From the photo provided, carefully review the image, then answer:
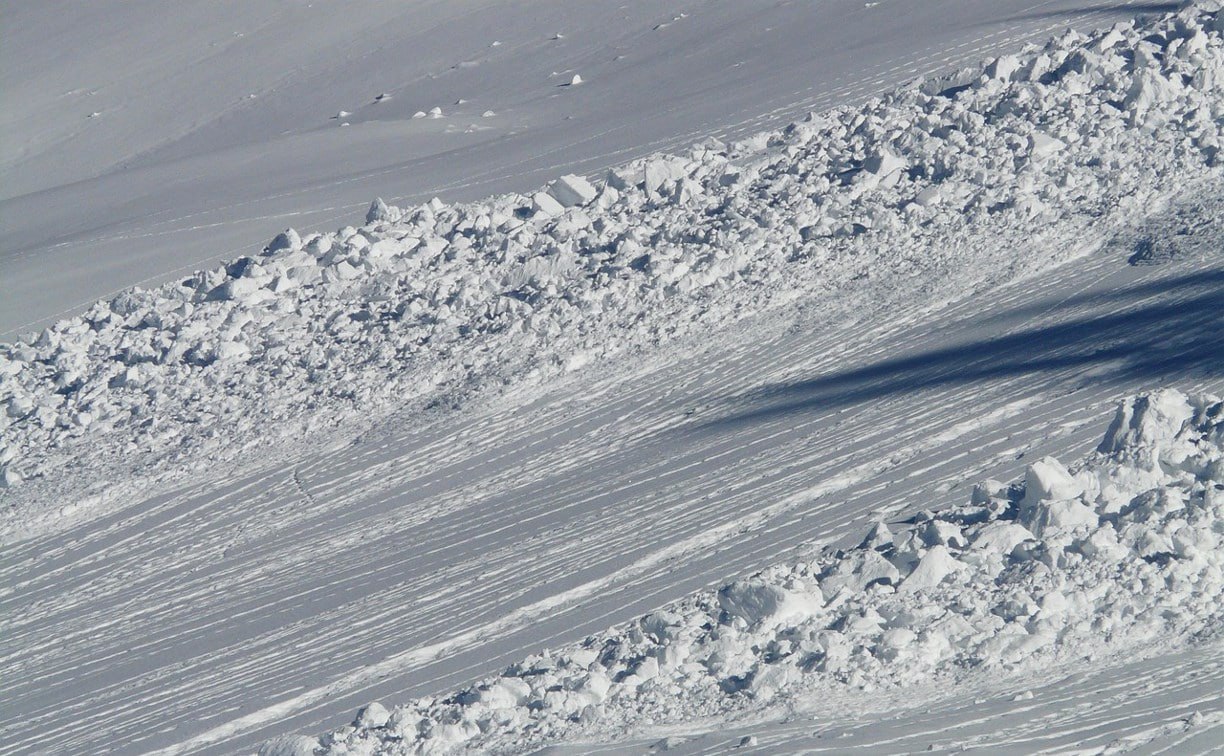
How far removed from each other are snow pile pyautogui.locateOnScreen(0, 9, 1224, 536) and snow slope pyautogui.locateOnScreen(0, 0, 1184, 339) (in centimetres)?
83

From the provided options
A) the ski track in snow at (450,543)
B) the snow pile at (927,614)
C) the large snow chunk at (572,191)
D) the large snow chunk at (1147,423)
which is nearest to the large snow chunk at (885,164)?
the ski track in snow at (450,543)

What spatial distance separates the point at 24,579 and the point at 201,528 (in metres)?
0.77

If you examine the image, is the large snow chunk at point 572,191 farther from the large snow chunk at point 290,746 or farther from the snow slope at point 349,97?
the large snow chunk at point 290,746

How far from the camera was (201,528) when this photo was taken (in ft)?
20.9

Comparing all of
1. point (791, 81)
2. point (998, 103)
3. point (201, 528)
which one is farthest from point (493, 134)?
point (201, 528)

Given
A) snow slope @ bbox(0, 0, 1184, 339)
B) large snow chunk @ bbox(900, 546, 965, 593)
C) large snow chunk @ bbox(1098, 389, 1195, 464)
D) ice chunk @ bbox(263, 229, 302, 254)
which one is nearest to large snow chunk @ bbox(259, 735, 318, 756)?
large snow chunk @ bbox(900, 546, 965, 593)

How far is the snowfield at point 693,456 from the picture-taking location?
4.22 m

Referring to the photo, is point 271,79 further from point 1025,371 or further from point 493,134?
point 1025,371

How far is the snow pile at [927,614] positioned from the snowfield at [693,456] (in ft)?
0.04

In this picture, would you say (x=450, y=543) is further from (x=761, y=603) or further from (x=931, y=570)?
(x=931, y=570)

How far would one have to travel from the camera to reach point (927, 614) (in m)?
4.28

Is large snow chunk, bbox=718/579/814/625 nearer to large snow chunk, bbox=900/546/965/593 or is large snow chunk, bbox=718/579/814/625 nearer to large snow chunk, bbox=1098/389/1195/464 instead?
large snow chunk, bbox=900/546/965/593

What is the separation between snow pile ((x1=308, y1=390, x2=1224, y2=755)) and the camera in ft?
13.6

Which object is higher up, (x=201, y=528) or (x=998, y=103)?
(x=998, y=103)
